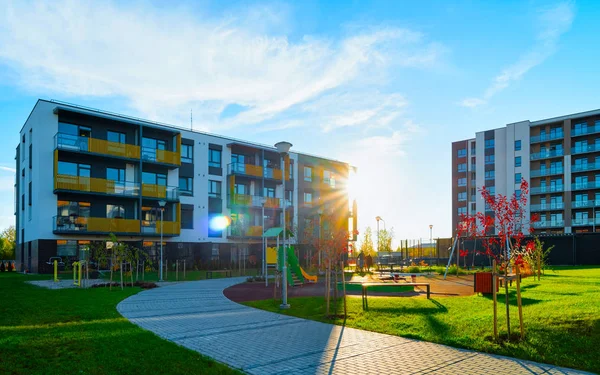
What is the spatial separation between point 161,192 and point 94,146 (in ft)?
21.0

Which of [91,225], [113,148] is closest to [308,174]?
[113,148]

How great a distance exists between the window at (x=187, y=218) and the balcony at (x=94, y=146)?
6801 mm

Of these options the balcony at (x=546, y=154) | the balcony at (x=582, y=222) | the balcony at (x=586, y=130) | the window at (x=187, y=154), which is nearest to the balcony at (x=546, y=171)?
the balcony at (x=546, y=154)

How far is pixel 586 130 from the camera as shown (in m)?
63.7

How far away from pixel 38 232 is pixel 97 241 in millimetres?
3964

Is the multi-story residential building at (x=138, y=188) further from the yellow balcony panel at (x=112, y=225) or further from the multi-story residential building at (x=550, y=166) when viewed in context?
the multi-story residential building at (x=550, y=166)

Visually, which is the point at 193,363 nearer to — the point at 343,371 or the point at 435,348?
the point at 343,371

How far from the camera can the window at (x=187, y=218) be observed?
135ft

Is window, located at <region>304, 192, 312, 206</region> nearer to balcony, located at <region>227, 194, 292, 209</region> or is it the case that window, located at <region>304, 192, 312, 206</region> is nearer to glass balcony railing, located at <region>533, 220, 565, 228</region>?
balcony, located at <region>227, 194, 292, 209</region>

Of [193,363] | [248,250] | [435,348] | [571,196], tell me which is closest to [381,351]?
[435,348]

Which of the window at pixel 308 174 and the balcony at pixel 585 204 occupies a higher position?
the window at pixel 308 174

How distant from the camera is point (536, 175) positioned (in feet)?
221

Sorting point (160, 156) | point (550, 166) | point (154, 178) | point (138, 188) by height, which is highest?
point (550, 166)

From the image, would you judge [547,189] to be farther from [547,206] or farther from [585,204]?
[585,204]
